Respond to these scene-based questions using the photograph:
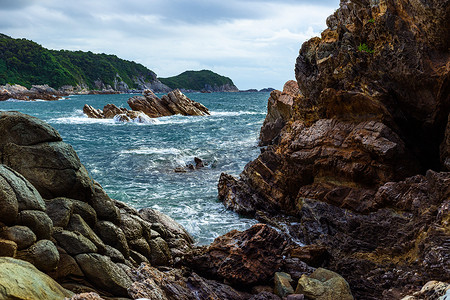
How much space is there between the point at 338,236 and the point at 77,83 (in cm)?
18081

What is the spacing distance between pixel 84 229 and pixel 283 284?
459 centimetres

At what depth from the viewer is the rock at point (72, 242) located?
6.62 m

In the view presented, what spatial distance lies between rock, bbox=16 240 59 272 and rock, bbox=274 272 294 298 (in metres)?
4.78

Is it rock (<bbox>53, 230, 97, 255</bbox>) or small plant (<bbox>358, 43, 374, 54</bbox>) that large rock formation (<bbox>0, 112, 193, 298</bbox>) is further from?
small plant (<bbox>358, 43, 374, 54</bbox>)

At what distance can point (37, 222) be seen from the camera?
245 inches

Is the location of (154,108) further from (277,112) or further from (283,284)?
(283,284)

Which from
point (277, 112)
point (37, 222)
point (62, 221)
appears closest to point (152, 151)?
point (277, 112)

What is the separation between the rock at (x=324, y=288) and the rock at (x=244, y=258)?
1103 mm

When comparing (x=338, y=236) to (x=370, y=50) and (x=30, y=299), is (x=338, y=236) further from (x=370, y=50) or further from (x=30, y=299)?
(x=30, y=299)

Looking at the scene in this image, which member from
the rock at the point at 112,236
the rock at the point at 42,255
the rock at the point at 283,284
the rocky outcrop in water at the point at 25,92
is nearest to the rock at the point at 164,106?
the rock at the point at 112,236

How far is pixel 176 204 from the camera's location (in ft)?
50.9

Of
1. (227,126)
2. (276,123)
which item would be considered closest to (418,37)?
(276,123)

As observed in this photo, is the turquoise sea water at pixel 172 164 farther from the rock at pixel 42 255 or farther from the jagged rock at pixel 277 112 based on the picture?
the rock at pixel 42 255

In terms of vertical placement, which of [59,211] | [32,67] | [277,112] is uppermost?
[32,67]
